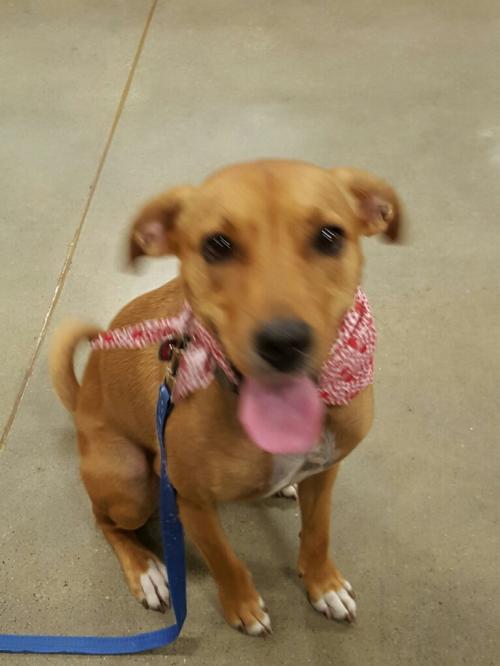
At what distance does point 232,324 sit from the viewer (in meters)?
1.04

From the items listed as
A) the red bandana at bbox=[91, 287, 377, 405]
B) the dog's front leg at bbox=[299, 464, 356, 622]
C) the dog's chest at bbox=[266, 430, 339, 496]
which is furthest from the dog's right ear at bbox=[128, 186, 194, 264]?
the dog's front leg at bbox=[299, 464, 356, 622]

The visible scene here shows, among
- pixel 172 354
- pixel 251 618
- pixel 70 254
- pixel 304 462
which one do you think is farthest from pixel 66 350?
pixel 70 254

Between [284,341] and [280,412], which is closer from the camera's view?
[284,341]

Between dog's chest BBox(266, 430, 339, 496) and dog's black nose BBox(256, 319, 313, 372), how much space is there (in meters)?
0.36

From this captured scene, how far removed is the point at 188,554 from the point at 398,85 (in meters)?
2.21

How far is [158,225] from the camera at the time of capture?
124 centimetres

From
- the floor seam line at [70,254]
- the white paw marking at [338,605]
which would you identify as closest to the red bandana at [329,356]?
the white paw marking at [338,605]

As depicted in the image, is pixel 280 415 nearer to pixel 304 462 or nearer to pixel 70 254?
pixel 304 462

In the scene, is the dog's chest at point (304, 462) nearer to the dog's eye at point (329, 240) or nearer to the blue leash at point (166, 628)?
the blue leash at point (166, 628)

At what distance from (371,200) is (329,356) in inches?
11.7

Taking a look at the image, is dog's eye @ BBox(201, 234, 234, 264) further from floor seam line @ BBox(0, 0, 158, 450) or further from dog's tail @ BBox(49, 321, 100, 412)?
floor seam line @ BBox(0, 0, 158, 450)

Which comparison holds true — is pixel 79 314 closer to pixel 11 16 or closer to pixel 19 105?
pixel 19 105

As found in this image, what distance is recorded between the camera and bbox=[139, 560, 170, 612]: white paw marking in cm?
174

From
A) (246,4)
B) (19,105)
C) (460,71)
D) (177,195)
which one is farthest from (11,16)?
(177,195)
